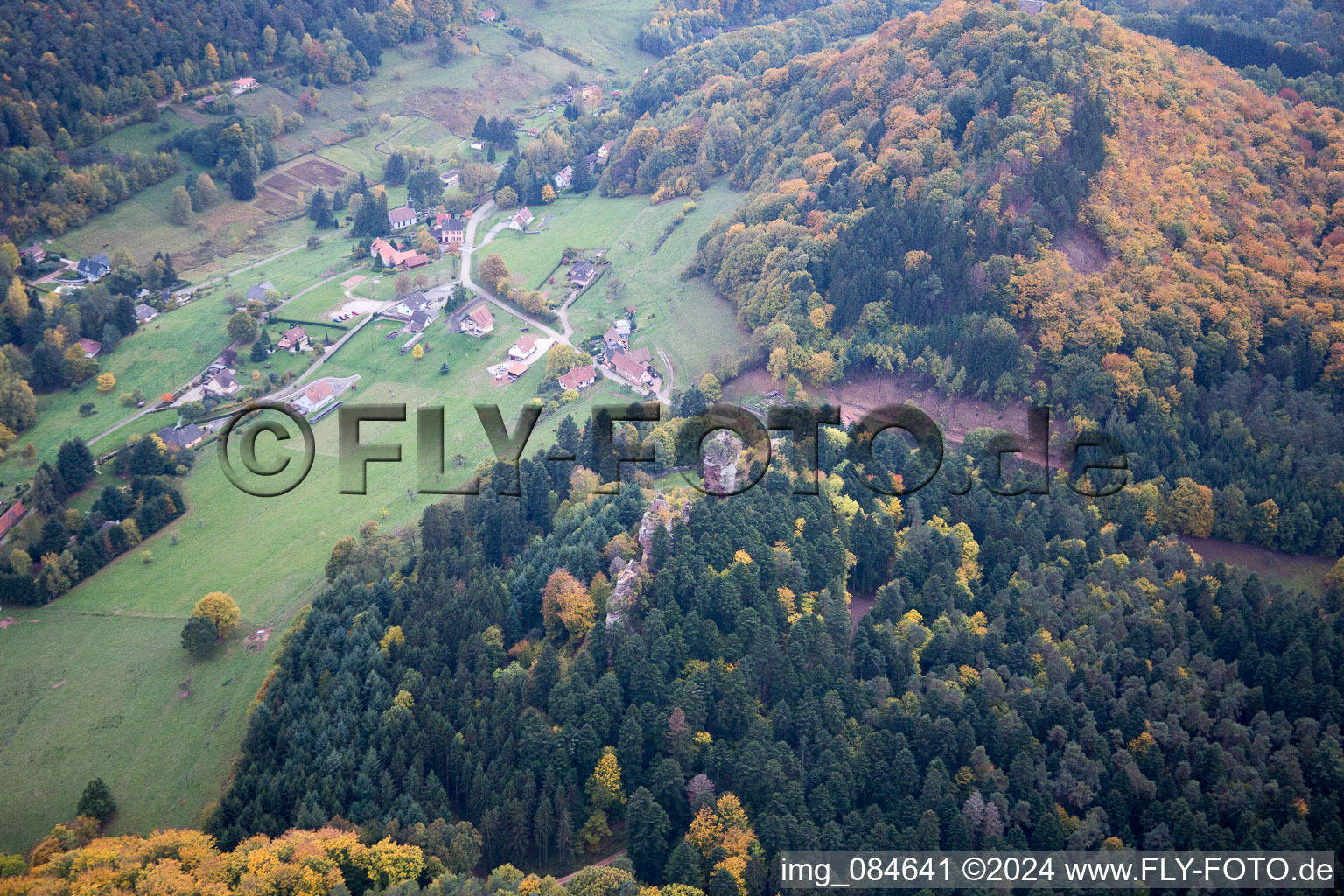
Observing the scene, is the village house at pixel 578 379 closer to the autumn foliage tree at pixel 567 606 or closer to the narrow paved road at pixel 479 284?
the narrow paved road at pixel 479 284

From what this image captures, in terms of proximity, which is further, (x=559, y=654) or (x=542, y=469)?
(x=542, y=469)

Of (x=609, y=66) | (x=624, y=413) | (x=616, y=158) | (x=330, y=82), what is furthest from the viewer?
(x=609, y=66)

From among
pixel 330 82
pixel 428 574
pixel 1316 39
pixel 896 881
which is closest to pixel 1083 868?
pixel 896 881

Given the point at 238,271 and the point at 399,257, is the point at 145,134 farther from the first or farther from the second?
the point at 399,257

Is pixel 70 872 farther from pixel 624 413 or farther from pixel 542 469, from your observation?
pixel 624 413

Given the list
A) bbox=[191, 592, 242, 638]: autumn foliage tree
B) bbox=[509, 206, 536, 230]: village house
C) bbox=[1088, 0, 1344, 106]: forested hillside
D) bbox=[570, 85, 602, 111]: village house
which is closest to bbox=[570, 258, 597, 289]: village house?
bbox=[509, 206, 536, 230]: village house

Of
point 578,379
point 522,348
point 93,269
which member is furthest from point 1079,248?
point 93,269
